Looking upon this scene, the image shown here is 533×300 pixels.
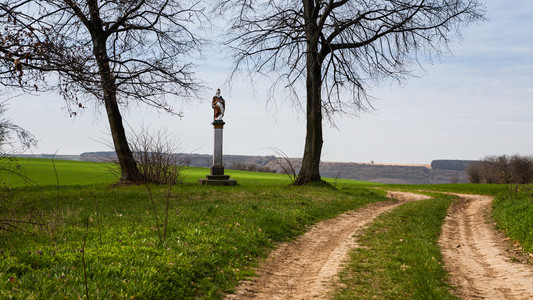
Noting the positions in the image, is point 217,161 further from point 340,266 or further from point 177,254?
point 177,254

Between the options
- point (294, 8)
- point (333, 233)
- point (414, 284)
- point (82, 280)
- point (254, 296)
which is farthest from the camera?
point (294, 8)

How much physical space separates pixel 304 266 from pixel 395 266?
1.66 metres

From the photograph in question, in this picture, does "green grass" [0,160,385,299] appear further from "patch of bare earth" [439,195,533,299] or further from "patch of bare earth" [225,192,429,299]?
"patch of bare earth" [439,195,533,299]

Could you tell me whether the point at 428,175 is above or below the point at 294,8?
below

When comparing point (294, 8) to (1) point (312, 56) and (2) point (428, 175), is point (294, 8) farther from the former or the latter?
(2) point (428, 175)

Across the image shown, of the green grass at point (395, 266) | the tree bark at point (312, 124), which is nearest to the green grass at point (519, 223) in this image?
the green grass at point (395, 266)

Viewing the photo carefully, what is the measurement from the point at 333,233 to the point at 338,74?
12797mm

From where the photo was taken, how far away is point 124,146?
20672mm

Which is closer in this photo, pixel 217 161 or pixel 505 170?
pixel 217 161

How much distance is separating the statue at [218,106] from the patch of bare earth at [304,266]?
42.1 feet

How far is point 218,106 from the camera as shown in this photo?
73.4ft

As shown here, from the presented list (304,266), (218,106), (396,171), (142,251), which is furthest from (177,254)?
(396,171)

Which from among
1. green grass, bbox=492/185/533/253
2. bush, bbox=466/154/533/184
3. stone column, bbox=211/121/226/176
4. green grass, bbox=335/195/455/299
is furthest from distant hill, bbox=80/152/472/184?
green grass, bbox=335/195/455/299

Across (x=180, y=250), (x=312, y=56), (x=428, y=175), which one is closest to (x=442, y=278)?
(x=180, y=250)
